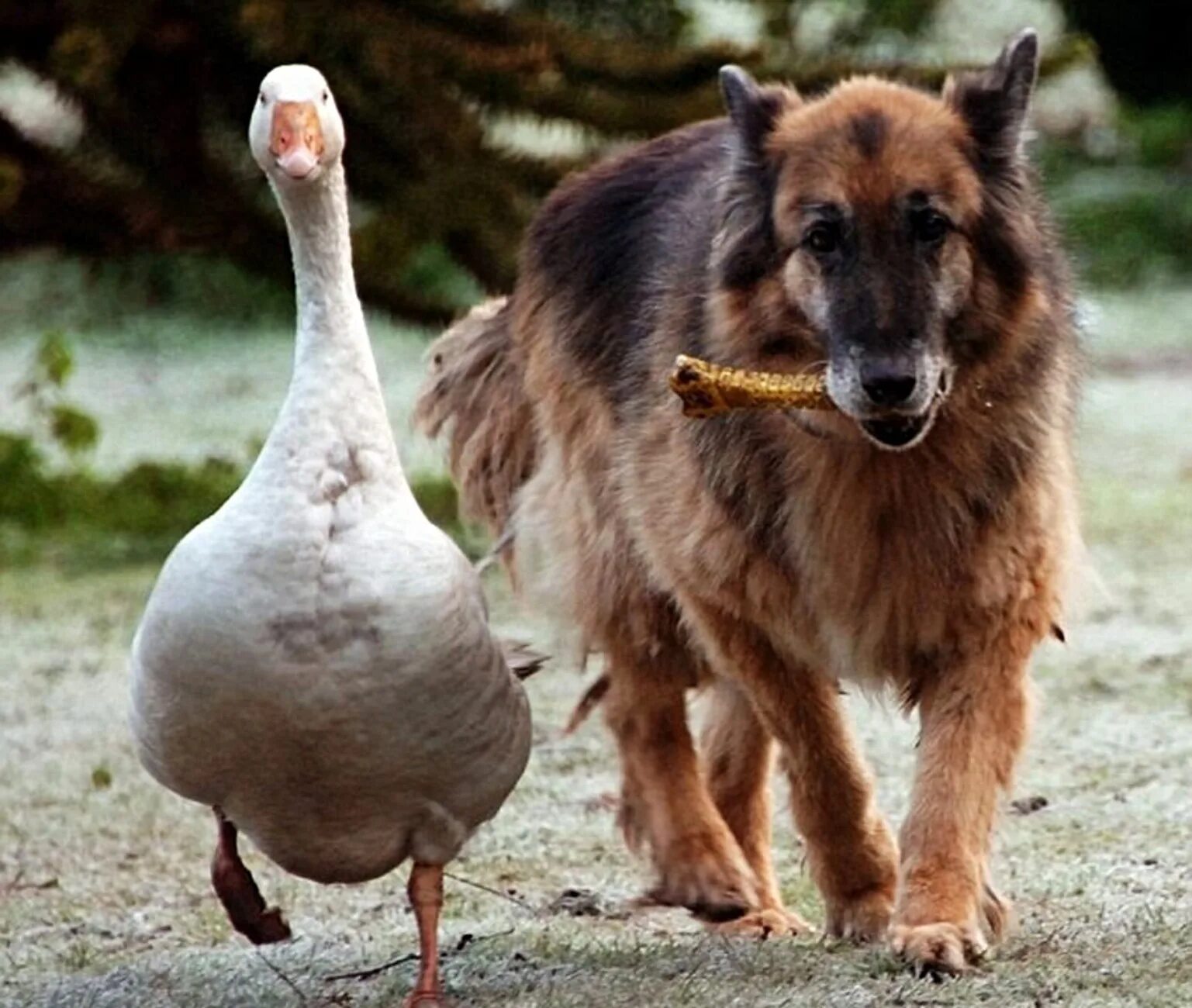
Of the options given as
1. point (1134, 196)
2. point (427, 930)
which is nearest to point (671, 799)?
point (427, 930)

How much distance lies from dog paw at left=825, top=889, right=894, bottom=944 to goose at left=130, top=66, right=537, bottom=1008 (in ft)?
2.76

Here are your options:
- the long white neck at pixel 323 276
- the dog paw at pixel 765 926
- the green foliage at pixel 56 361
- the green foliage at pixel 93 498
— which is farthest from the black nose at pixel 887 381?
the green foliage at pixel 56 361

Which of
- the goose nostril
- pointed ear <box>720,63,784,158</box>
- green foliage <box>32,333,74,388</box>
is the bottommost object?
green foliage <box>32,333,74,388</box>

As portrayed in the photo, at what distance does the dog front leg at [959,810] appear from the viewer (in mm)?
4676

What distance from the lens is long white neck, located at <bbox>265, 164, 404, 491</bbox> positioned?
14.4 ft

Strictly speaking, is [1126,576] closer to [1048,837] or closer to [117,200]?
[1048,837]

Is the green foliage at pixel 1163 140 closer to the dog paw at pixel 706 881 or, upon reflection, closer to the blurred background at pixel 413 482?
the blurred background at pixel 413 482

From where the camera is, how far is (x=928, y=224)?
475 cm

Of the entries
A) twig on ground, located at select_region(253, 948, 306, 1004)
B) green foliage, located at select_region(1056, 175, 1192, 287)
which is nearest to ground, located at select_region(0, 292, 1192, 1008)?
twig on ground, located at select_region(253, 948, 306, 1004)

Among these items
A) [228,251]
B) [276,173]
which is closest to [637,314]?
[276,173]

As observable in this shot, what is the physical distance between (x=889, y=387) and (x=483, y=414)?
2.02 metres

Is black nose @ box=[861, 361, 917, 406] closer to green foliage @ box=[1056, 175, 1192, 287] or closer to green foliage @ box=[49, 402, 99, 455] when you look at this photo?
green foliage @ box=[49, 402, 99, 455]

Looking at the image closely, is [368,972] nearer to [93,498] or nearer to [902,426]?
[902,426]

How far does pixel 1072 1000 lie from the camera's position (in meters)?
4.24
